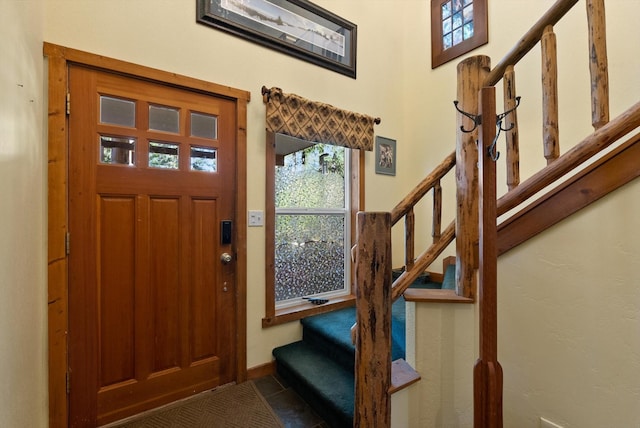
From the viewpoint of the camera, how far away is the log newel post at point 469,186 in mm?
1283

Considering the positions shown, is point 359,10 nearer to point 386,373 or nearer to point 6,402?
point 386,373

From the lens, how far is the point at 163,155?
5.73 ft

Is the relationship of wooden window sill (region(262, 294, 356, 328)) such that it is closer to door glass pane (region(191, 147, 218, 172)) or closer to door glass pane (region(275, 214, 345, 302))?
door glass pane (region(275, 214, 345, 302))

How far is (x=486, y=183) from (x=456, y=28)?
249 centimetres

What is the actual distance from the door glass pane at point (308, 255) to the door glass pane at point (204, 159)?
66cm

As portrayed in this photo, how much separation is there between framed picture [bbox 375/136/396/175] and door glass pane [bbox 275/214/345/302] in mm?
673

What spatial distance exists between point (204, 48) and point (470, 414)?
2610 millimetres

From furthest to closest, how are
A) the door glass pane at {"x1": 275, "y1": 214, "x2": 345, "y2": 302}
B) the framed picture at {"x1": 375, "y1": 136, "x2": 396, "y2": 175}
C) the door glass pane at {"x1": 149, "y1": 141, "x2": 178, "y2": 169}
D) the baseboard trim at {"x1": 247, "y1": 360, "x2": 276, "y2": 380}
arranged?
the framed picture at {"x1": 375, "y1": 136, "x2": 396, "y2": 175}, the door glass pane at {"x1": 275, "y1": 214, "x2": 345, "y2": 302}, the baseboard trim at {"x1": 247, "y1": 360, "x2": 276, "y2": 380}, the door glass pane at {"x1": 149, "y1": 141, "x2": 178, "y2": 169}

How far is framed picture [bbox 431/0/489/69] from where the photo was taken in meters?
2.43

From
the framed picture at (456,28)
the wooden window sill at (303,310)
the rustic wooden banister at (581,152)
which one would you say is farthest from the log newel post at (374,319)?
the framed picture at (456,28)

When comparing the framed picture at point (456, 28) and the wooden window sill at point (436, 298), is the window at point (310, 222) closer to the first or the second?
the wooden window sill at point (436, 298)

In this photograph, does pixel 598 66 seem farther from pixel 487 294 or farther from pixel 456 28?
pixel 456 28

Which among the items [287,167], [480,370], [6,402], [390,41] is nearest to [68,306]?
[6,402]

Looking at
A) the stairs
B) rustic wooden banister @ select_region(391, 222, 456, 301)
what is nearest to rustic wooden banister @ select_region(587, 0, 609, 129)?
rustic wooden banister @ select_region(391, 222, 456, 301)
